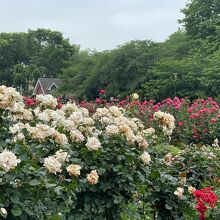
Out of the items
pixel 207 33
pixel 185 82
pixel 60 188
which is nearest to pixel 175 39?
pixel 207 33

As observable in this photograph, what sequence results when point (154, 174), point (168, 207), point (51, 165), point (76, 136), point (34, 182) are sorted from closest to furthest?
point (34, 182)
point (51, 165)
point (76, 136)
point (154, 174)
point (168, 207)

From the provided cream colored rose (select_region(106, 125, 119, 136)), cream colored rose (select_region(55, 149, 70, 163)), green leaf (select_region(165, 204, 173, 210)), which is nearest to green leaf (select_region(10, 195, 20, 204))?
cream colored rose (select_region(55, 149, 70, 163))

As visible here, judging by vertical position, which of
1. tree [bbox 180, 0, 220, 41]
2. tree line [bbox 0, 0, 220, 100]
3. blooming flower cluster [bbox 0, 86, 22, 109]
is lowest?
tree line [bbox 0, 0, 220, 100]

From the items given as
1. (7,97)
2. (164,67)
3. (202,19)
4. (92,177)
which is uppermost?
(202,19)

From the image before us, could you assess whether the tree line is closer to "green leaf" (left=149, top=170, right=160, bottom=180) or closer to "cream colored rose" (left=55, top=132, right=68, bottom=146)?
"green leaf" (left=149, top=170, right=160, bottom=180)

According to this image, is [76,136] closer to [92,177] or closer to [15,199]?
[92,177]

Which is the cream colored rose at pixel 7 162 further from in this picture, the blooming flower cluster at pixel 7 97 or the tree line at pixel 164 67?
the tree line at pixel 164 67

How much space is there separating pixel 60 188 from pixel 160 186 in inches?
62.9

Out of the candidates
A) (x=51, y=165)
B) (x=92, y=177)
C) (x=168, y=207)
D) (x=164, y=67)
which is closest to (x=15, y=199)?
(x=51, y=165)

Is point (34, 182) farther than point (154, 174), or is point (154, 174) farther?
point (154, 174)

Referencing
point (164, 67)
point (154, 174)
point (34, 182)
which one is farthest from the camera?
point (164, 67)

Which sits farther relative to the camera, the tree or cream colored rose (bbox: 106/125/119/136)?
the tree

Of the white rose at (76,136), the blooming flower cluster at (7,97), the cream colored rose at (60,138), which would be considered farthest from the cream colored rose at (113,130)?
the blooming flower cluster at (7,97)

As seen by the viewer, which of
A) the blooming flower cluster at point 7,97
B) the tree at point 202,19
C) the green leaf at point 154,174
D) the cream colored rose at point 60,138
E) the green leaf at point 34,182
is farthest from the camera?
the tree at point 202,19
